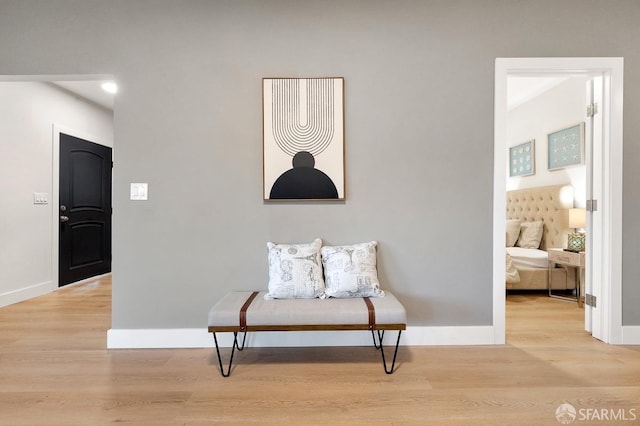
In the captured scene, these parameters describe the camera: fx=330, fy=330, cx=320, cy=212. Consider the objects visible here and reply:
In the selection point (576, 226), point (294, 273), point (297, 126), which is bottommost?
point (294, 273)

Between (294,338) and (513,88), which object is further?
(513,88)

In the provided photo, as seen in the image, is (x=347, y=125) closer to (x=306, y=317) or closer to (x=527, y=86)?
(x=306, y=317)

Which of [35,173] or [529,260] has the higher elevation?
A: [35,173]

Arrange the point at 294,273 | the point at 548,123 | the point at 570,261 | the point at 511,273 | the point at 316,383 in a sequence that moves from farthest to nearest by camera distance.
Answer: the point at 548,123 < the point at 511,273 < the point at 570,261 < the point at 294,273 < the point at 316,383

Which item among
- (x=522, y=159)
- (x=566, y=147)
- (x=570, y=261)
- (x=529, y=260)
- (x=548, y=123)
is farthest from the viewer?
(x=522, y=159)

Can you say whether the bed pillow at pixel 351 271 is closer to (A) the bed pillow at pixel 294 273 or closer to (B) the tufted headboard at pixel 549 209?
(A) the bed pillow at pixel 294 273

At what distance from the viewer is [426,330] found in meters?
2.38

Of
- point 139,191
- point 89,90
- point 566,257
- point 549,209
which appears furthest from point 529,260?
point 89,90

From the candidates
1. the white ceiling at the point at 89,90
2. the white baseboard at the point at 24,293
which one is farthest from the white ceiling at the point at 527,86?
the white baseboard at the point at 24,293

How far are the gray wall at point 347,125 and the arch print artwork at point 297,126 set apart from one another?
76mm

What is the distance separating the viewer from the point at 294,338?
2.37m

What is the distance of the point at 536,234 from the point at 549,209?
1.16 ft

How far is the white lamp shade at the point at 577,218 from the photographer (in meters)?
3.45

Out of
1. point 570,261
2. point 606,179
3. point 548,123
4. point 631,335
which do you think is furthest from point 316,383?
point 548,123
